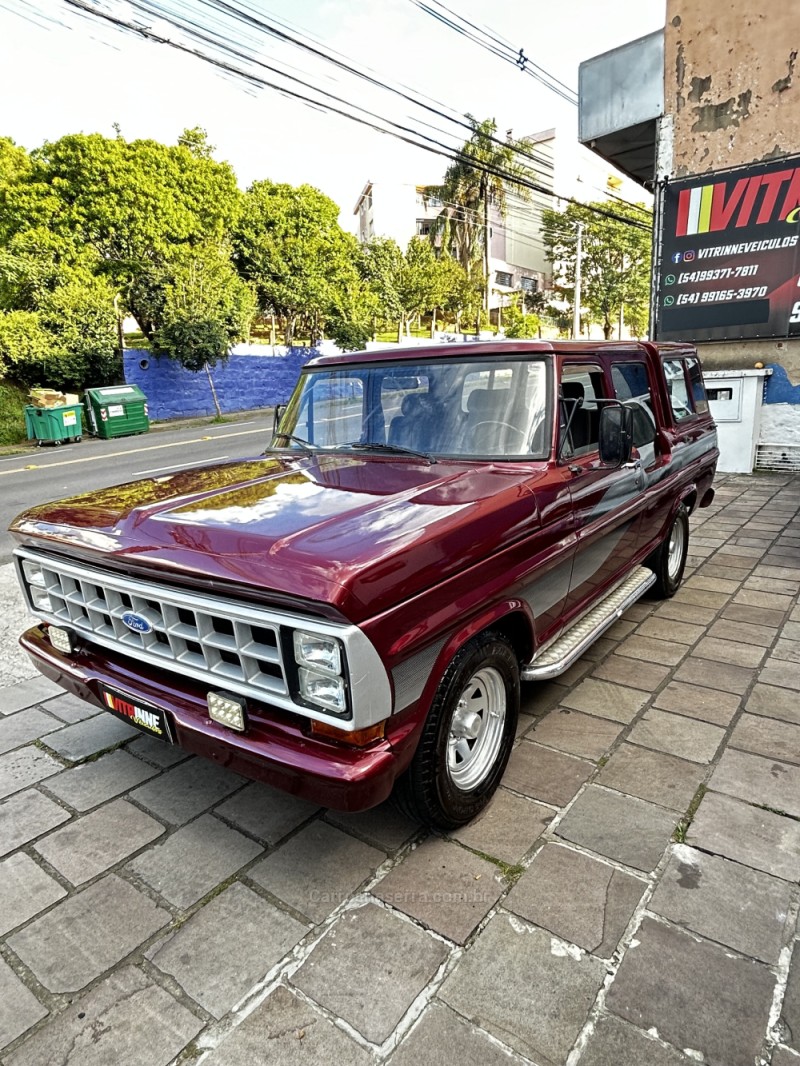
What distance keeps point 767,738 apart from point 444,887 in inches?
75.3

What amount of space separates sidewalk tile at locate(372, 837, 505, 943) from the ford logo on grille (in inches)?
50.2

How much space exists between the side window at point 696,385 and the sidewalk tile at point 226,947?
4945 millimetres

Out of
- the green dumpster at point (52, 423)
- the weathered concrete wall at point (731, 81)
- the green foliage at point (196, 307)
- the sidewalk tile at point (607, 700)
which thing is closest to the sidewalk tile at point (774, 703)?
the sidewalk tile at point (607, 700)

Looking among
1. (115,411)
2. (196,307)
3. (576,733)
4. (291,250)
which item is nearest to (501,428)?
(576,733)

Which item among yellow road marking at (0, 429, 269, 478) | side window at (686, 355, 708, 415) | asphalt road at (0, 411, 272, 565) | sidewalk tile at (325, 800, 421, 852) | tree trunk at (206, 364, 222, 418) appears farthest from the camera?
tree trunk at (206, 364, 222, 418)

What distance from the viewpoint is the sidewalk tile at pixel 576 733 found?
10.3 feet

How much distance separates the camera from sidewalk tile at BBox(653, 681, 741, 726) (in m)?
3.41

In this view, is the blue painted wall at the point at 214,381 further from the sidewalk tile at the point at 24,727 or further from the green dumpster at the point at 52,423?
the sidewalk tile at the point at 24,727

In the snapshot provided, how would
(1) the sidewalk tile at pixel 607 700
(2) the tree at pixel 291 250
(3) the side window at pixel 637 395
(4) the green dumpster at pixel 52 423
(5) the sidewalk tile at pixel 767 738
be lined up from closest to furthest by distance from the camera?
(5) the sidewalk tile at pixel 767 738 < (1) the sidewalk tile at pixel 607 700 < (3) the side window at pixel 637 395 < (4) the green dumpster at pixel 52 423 < (2) the tree at pixel 291 250

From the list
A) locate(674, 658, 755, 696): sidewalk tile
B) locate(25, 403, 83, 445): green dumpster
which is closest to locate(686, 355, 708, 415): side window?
locate(674, 658, 755, 696): sidewalk tile

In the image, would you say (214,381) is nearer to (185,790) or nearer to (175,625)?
(185,790)

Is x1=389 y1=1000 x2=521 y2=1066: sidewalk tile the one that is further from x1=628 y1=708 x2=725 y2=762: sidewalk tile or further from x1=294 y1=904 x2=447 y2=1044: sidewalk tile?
x1=628 y1=708 x2=725 y2=762: sidewalk tile

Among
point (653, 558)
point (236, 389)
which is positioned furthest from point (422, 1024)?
point (236, 389)

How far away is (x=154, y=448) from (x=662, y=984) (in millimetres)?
16208
